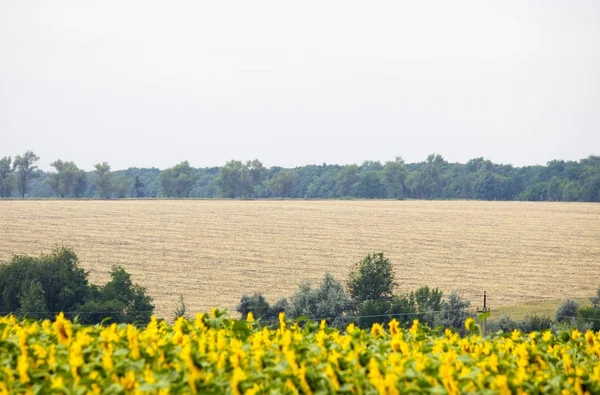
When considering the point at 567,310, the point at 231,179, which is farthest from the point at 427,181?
the point at 567,310

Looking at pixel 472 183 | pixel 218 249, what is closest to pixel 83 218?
pixel 218 249

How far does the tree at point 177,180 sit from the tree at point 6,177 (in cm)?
2296

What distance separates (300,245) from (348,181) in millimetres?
75873

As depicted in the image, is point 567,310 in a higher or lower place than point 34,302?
higher

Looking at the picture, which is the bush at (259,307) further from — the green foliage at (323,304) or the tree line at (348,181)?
the tree line at (348,181)

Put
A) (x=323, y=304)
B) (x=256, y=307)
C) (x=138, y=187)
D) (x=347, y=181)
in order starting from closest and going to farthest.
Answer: (x=323, y=304) → (x=256, y=307) → (x=347, y=181) → (x=138, y=187)

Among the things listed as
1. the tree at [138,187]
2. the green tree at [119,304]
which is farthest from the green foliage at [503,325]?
the tree at [138,187]

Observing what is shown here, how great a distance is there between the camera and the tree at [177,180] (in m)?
137

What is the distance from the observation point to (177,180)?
137 meters

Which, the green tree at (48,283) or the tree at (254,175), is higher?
the tree at (254,175)

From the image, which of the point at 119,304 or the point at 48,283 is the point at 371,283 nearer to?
the point at 119,304

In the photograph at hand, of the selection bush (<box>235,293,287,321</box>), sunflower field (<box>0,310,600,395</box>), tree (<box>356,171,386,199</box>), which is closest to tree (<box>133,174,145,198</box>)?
tree (<box>356,171,386,199</box>)

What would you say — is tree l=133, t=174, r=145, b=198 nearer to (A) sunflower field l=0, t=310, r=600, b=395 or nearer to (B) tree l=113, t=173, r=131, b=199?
(B) tree l=113, t=173, r=131, b=199

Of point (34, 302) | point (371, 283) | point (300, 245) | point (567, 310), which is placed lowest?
point (34, 302)
